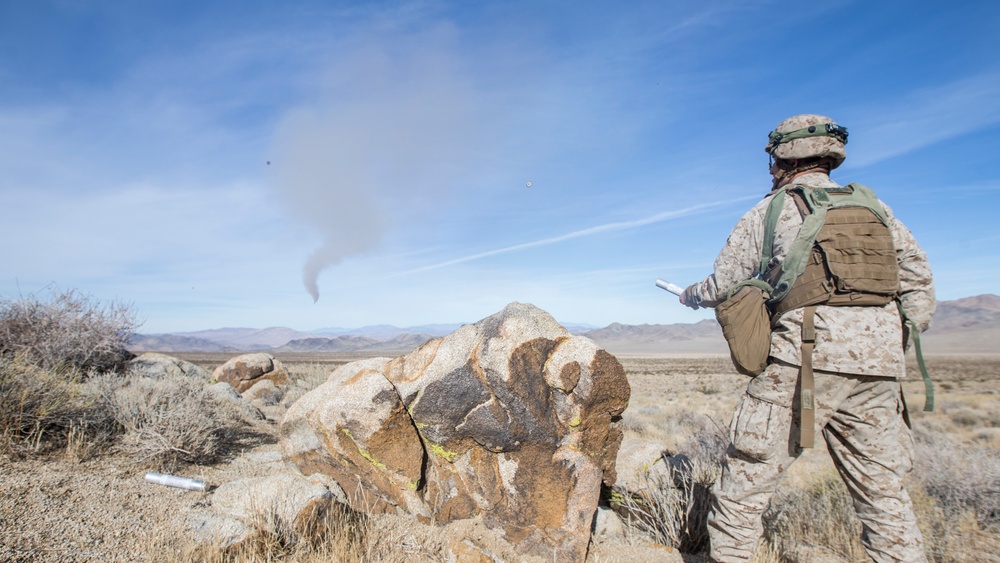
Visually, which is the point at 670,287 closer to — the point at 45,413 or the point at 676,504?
the point at 676,504

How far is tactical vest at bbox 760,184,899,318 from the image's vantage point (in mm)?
2879

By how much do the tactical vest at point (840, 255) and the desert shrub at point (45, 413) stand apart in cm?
559

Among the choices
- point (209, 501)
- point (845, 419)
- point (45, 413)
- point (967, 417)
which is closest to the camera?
point (845, 419)

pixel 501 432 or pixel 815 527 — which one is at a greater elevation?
pixel 501 432

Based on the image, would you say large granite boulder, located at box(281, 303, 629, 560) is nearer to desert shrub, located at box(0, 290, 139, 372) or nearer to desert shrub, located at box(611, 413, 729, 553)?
desert shrub, located at box(611, 413, 729, 553)

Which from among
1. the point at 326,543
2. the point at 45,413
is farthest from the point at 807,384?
the point at 45,413

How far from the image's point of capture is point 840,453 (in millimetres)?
3043

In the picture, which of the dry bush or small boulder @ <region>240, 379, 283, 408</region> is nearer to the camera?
the dry bush

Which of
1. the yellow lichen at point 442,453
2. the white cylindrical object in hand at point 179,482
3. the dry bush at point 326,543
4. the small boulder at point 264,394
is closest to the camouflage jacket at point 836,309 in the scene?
the yellow lichen at point 442,453

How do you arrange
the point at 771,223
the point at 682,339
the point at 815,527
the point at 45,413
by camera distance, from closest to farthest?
the point at 771,223, the point at 815,527, the point at 45,413, the point at 682,339

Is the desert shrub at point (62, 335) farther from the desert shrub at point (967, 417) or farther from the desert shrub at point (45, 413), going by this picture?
the desert shrub at point (967, 417)

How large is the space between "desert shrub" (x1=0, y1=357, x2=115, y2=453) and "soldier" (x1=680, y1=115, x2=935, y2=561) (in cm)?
514

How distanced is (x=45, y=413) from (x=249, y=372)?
8121 millimetres

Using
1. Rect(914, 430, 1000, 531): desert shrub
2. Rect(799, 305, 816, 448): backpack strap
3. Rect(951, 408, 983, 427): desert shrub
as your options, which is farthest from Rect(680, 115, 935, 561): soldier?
Rect(951, 408, 983, 427): desert shrub
